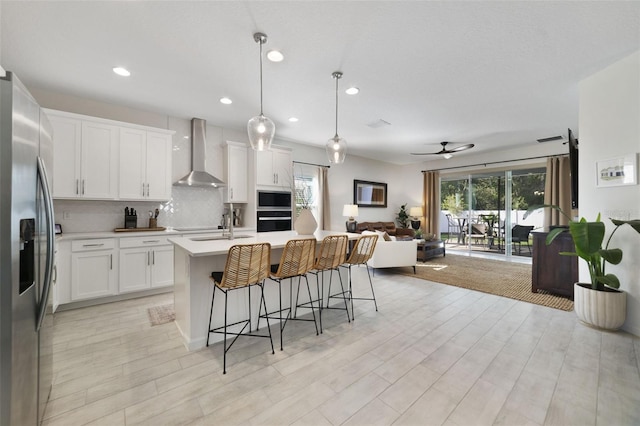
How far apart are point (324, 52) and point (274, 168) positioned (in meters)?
2.82

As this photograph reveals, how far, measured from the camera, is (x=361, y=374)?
6.67 feet

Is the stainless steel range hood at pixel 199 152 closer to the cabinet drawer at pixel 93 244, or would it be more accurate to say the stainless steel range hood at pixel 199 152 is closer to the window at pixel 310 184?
the cabinet drawer at pixel 93 244

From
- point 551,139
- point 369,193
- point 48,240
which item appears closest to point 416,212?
point 369,193

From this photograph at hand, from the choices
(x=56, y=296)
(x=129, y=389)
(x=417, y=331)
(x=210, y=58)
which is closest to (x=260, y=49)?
(x=210, y=58)

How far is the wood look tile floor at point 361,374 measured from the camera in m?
1.64

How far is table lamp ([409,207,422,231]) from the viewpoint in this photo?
8117 mm

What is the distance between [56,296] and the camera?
3107 millimetres

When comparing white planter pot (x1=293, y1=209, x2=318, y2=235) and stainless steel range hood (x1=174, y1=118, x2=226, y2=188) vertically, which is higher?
stainless steel range hood (x1=174, y1=118, x2=226, y2=188)

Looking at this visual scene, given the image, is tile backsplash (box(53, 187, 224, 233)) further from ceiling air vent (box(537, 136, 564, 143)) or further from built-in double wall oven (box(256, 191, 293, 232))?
ceiling air vent (box(537, 136, 564, 143))

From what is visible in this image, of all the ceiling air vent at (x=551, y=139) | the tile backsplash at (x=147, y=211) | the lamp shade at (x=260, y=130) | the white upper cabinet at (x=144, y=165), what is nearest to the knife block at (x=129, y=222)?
the tile backsplash at (x=147, y=211)

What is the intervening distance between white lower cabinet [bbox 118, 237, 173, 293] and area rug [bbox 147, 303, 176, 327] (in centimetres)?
54

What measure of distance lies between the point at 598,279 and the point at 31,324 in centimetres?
462

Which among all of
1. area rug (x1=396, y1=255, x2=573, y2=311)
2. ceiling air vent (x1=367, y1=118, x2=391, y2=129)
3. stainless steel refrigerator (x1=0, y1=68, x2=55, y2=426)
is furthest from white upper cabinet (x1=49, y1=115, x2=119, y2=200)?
area rug (x1=396, y1=255, x2=573, y2=311)

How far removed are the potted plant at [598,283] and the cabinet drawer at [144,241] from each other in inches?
201
